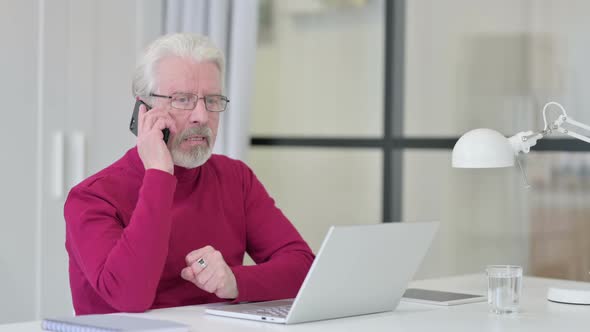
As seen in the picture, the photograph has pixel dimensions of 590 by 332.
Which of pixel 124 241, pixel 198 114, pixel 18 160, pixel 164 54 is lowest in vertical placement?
pixel 124 241

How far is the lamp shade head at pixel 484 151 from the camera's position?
6.58 feet

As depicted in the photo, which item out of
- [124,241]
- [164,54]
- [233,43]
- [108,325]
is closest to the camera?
[108,325]

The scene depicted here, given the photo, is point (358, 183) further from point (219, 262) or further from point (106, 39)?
point (219, 262)

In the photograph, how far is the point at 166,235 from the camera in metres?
1.95

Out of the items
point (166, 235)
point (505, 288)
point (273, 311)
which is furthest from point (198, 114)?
point (505, 288)

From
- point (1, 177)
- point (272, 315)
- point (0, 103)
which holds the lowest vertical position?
point (272, 315)

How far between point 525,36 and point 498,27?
0.36ft

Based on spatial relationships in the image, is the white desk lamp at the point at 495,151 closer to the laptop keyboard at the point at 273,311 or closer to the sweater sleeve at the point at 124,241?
the laptop keyboard at the point at 273,311

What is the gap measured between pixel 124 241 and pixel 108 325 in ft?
1.18

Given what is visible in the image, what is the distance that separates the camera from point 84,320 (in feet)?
5.23

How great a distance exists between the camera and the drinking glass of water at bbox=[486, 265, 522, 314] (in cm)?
190

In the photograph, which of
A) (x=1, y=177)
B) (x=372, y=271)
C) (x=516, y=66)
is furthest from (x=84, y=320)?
(x=516, y=66)

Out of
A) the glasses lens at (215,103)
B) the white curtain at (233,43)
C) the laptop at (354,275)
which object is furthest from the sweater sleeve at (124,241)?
the white curtain at (233,43)

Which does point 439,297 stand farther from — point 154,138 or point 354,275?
point 154,138
